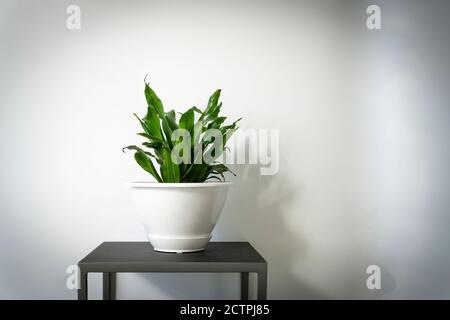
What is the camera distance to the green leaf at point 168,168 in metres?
1.14

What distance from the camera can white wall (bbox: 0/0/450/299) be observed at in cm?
137

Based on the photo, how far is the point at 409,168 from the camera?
142cm

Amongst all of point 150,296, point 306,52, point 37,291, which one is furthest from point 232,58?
point 37,291

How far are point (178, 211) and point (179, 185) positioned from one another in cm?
6

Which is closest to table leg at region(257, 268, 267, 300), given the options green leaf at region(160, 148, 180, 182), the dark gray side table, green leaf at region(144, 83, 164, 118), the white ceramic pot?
the dark gray side table

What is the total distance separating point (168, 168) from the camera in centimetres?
115

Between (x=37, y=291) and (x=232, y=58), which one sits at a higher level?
(x=232, y=58)

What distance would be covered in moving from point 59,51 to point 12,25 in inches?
5.8

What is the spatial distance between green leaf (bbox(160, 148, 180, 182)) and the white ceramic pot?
0.05m

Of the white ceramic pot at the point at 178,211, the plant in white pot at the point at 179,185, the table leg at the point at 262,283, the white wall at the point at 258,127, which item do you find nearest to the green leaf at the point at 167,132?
the plant in white pot at the point at 179,185

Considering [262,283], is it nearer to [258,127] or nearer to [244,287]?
[244,287]

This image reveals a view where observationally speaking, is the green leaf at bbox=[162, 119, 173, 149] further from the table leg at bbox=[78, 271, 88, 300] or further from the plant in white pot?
the table leg at bbox=[78, 271, 88, 300]

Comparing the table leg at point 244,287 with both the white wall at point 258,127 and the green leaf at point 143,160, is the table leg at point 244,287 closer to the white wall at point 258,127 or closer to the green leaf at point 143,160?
the white wall at point 258,127

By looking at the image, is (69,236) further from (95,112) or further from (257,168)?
(257,168)
